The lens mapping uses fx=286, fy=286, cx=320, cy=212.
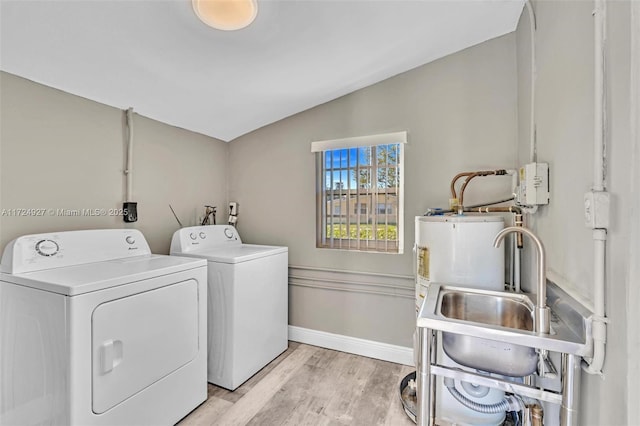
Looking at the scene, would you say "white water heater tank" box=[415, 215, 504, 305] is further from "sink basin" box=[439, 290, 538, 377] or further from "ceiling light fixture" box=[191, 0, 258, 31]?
"ceiling light fixture" box=[191, 0, 258, 31]

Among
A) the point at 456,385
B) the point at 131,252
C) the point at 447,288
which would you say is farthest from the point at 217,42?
the point at 456,385

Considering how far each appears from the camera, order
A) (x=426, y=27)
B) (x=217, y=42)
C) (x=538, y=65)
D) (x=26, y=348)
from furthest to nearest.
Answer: (x=426, y=27) < (x=217, y=42) < (x=538, y=65) < (x=26, y=348)

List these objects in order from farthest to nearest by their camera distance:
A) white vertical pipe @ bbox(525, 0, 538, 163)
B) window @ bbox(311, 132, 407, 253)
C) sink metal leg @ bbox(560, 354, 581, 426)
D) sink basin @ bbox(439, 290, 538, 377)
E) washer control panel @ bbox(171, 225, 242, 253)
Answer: window @ bbox(311, 132, 407, 253), washer control panel @ bbox(171, 225, 242, 253), white vertical pipe @ bbox(525, 0, 538, 163), sink basin @ bbox(439, 290, 538, 377), sink metal leg @ bbox(560, 354, 581, 426)

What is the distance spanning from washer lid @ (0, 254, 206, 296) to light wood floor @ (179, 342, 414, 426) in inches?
35.4

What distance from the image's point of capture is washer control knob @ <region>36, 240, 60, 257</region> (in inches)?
58.5

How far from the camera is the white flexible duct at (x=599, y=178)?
30.0 inches

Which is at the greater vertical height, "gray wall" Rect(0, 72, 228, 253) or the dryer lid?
"gray wall" Rect(0, 72, 228, 253)

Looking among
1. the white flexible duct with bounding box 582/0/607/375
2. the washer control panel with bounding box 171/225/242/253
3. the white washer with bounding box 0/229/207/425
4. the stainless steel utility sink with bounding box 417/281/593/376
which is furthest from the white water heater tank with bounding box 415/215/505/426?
the washer control panel with bounding box 171/225/242/253

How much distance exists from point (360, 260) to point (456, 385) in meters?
1.11

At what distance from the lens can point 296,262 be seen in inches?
104

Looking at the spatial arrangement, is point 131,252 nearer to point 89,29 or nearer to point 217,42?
point 89,29

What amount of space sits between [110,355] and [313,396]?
1210mm

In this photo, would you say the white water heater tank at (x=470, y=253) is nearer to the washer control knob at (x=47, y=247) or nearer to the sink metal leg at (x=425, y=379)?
the sink metal leg at (x=425, y=379)

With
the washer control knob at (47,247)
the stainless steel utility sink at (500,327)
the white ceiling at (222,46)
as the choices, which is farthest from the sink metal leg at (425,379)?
the washer control knob at (47,247)
